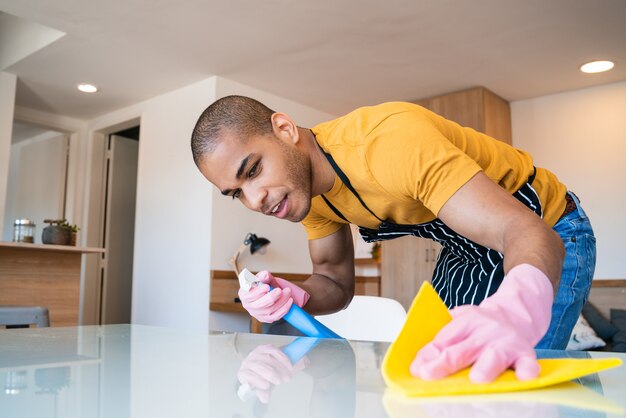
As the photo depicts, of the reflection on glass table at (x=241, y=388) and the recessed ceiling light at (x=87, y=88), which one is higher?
the recessed ceiling light at (x=87, y=88)

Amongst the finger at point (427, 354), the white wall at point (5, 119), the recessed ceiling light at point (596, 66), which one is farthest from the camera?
the white wall at point (5, 119)

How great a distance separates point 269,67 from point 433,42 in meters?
1.16

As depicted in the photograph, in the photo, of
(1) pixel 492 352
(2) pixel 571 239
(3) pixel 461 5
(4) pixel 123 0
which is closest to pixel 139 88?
(4) pixel 123 0

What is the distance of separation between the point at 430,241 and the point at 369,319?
2944 millimetres

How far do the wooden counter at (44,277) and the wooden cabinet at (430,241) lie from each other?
2.26 meters

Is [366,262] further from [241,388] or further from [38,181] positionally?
[241,388]

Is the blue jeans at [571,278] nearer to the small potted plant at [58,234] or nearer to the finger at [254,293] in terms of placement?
the finger at [254,293]

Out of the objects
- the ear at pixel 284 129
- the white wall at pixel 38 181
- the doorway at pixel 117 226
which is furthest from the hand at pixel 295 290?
the white wall at pixel 38 181

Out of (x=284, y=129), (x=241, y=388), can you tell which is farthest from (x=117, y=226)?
(x=241, y=388)

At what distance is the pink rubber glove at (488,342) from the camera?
1.58ft

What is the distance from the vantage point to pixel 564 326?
1181 mm

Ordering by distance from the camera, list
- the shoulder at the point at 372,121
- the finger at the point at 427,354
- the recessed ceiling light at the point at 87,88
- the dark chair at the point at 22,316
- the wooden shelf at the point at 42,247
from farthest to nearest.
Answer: the recessed ceiling light at the point at 87,88 < the wooden shelf at the point at 42,247 < the dark chair at the point at 22,316 < the shoulder at the point at 372,121 < the finger at the point at 427,354

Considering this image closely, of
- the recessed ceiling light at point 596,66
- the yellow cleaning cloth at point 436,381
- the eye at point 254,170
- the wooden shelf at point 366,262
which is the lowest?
the yellow cleaning cloth at point 436,381

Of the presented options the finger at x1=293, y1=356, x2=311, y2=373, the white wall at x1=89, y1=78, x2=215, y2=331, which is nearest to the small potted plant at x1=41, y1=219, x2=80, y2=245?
the white wall at x1=89, y1=78, x2=215, y2=331
